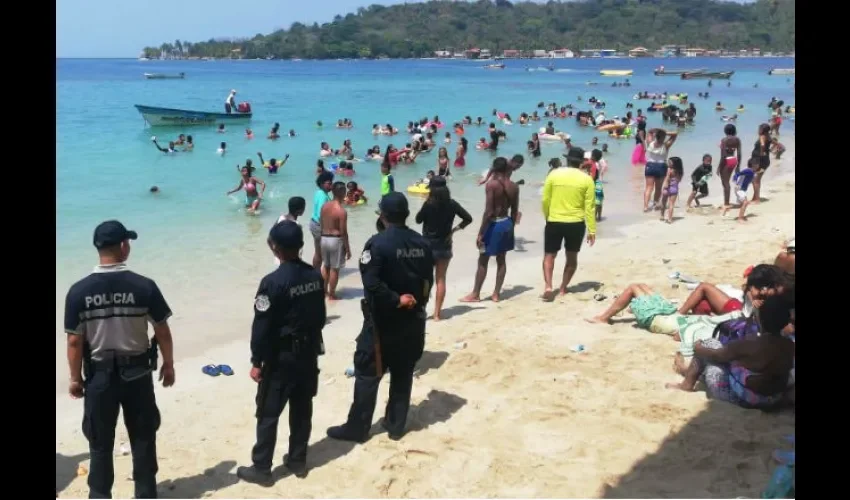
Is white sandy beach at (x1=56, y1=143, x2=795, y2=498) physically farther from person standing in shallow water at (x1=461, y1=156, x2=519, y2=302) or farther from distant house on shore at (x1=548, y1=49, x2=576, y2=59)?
distant house on shore at (x1=548, y1=49, x2=576, y2=59)

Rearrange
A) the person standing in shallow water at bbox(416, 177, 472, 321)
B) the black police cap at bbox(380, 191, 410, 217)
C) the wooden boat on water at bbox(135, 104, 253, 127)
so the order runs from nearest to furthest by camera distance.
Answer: the black police cap at bbox(380, 191, 410, 217) → the person standing in shallow water at bbox(416, 177, 472, 321) → the wooden boat on water at bbox(135, 104, 253, 127)

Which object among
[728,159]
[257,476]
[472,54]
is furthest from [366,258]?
[472,54]

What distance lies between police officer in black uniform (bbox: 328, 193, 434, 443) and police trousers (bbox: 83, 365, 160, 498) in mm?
1416

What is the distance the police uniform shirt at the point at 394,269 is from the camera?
16.9 feet

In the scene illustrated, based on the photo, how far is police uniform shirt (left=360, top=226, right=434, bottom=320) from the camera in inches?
203

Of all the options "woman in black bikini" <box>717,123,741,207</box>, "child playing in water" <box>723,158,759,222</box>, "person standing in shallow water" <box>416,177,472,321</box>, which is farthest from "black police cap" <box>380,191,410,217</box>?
"woman in black bikini" <box>717,123,741,207</box>

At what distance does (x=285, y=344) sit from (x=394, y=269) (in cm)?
94

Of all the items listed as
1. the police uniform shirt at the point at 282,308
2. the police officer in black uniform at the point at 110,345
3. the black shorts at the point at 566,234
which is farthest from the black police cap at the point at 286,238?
the black shorts at the point at 566,234

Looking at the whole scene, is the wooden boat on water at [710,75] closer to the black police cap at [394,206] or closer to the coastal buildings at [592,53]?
the black police cap at [394,206]
